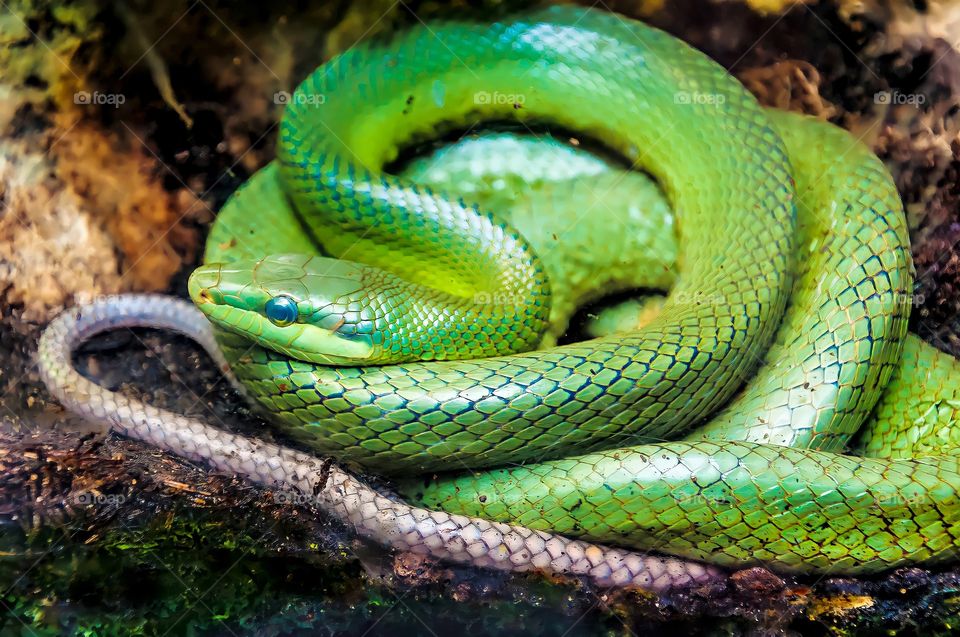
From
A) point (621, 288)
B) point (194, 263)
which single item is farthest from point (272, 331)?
point (621, 288)

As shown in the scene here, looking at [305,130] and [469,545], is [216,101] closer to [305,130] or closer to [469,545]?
[305,130]

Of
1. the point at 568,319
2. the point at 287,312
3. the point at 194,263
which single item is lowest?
the point at 568,319

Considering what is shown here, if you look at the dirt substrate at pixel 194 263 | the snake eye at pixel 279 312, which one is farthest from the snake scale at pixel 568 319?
the dirt substrate at pixel 194 263

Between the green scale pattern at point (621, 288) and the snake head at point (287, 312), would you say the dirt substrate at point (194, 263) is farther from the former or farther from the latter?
the snake head at point (287, 312)

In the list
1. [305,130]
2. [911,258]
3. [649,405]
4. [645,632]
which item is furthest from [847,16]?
[645,632]

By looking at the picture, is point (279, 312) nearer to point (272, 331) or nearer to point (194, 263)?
point (272, 331)

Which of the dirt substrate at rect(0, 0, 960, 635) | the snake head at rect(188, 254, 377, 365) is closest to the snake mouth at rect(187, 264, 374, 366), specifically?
the snake head at rect(188, 254, 377, 365)
